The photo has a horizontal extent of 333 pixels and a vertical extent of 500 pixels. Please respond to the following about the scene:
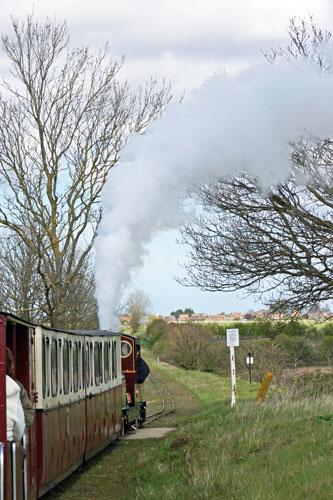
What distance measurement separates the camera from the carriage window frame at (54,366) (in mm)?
9783

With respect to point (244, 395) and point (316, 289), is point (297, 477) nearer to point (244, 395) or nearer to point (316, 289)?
point (316, 289)

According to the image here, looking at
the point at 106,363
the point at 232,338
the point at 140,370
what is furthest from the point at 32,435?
the point at 232,338

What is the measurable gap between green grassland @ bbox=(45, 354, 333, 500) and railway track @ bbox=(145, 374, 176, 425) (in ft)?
18.2

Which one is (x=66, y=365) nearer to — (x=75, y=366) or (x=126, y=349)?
(x=75, y=366)

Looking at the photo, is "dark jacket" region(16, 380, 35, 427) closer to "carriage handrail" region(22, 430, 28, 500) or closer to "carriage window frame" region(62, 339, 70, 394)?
"carriage handrail" region(22, 430, 28, 500)

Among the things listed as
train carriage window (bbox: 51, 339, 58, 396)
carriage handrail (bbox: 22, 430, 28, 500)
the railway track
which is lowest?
the railway track

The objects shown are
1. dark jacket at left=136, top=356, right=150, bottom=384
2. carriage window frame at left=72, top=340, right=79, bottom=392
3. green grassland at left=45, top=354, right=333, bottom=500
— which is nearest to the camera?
green grassland at left=45, top=354, right=333, bottom=500

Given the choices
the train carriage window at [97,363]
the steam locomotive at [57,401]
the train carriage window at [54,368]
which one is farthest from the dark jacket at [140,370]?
the train carriage window at [54,368]

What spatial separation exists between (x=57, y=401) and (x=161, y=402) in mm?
16688

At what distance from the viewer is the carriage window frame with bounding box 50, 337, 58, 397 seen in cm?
978

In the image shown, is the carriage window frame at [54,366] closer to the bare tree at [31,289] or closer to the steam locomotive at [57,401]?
the steam locomotive at [57,401]

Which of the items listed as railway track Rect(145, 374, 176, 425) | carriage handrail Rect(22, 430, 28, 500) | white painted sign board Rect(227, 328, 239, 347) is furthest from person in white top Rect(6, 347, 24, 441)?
railway track Rect(145, 374, 176, 425)

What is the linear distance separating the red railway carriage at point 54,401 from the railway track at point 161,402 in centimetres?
627

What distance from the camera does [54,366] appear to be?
9.95 metres
